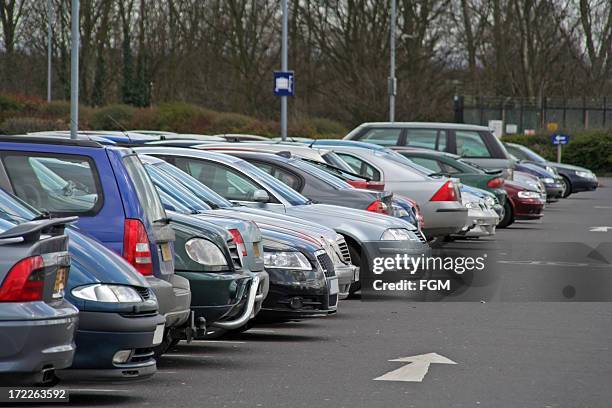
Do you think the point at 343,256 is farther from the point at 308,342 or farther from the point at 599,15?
the point at 599,15

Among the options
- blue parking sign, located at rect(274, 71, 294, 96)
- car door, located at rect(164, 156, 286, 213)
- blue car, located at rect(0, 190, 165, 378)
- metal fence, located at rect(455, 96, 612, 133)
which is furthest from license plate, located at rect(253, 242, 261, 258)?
metal fence, located at rect(455, 96, 612, 133)

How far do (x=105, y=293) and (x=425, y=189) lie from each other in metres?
13.2

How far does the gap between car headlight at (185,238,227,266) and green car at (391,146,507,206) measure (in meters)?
15.0

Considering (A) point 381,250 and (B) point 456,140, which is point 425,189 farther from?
(B) point 456,140

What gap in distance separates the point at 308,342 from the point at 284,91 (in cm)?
2084

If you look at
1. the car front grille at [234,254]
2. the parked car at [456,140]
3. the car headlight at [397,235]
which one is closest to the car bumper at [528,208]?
the parked car at [456,140]

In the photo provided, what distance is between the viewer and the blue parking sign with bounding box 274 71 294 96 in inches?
1248

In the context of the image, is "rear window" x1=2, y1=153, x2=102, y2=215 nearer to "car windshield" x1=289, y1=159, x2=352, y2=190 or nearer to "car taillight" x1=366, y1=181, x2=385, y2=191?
"car windshield" x1=289, y1=159, x2=352, y2=190

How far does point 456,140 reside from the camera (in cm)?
2836

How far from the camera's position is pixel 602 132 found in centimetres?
6059

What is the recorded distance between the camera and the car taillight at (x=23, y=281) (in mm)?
6535

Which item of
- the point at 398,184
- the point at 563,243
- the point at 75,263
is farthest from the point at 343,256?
the point at 563,243

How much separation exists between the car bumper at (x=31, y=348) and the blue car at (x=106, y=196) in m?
1.83

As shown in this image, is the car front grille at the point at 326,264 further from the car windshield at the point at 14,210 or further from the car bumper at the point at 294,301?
the car windshield at the point at 14,210
